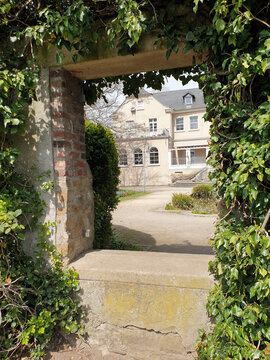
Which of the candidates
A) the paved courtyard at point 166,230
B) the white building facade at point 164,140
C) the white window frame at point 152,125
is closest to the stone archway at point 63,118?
the paved courtyard at point 166,230

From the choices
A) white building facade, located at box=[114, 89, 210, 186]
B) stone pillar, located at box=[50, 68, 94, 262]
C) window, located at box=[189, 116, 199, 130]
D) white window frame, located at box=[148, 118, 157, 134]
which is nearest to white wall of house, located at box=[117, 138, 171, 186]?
white building facade, located at box=[114, 89, 210, 186]

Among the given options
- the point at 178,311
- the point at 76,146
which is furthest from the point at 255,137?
the point at 76,146

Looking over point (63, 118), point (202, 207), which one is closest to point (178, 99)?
point (202, 207)

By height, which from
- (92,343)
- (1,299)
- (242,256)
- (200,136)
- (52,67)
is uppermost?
(200,136)

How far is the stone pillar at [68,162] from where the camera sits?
254cm

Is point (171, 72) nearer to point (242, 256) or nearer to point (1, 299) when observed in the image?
point (242, 256)

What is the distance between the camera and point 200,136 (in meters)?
29.3

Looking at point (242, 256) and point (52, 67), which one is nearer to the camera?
point (242, 256)

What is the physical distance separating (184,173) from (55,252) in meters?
24.2

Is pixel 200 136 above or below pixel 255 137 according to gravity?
above

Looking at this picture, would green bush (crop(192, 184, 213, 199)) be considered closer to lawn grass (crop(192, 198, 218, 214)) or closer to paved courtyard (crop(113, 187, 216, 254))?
lawn grass (crop(192, 198, 218, 214))

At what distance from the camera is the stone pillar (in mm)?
2535

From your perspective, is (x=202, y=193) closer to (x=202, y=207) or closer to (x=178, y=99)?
(x=202, y=207)

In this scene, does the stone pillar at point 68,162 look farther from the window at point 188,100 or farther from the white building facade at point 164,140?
the window at point 188,100
